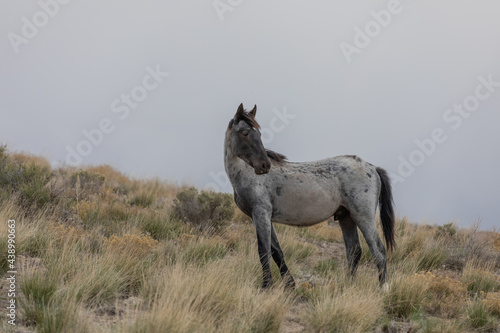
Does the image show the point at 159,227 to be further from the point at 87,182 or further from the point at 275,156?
the point at 87,182

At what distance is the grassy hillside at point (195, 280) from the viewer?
487 cm

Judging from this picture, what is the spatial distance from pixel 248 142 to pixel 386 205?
3002 mm

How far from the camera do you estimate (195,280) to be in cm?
555

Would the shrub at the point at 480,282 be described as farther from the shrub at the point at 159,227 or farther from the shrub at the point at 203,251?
the shrub at the point at 159,227

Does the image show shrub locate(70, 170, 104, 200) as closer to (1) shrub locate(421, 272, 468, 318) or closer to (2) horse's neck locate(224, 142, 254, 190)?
(2) horse's neck locate(224, 142, 254, 190)

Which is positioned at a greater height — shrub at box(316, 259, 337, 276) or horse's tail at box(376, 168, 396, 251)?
horse's tail at box(376, 168, 396, 251)

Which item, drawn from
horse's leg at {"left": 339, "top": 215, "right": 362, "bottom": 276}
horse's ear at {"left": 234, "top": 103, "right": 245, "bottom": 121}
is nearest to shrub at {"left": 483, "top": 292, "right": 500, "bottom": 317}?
horse's leg at {"left": 339, "top": 215, "right": 362, "bottom": 276}

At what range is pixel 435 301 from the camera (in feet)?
23.0

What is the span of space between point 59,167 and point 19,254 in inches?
406

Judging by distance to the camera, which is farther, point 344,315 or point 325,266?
point 325,266

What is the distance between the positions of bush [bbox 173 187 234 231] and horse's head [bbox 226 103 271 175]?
486 cm

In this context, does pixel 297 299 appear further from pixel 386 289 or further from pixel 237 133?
pixel 237 133

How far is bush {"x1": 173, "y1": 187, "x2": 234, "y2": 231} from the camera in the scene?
442 inches

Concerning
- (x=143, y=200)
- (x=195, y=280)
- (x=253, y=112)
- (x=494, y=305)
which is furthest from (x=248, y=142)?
(x=143, y=200)
